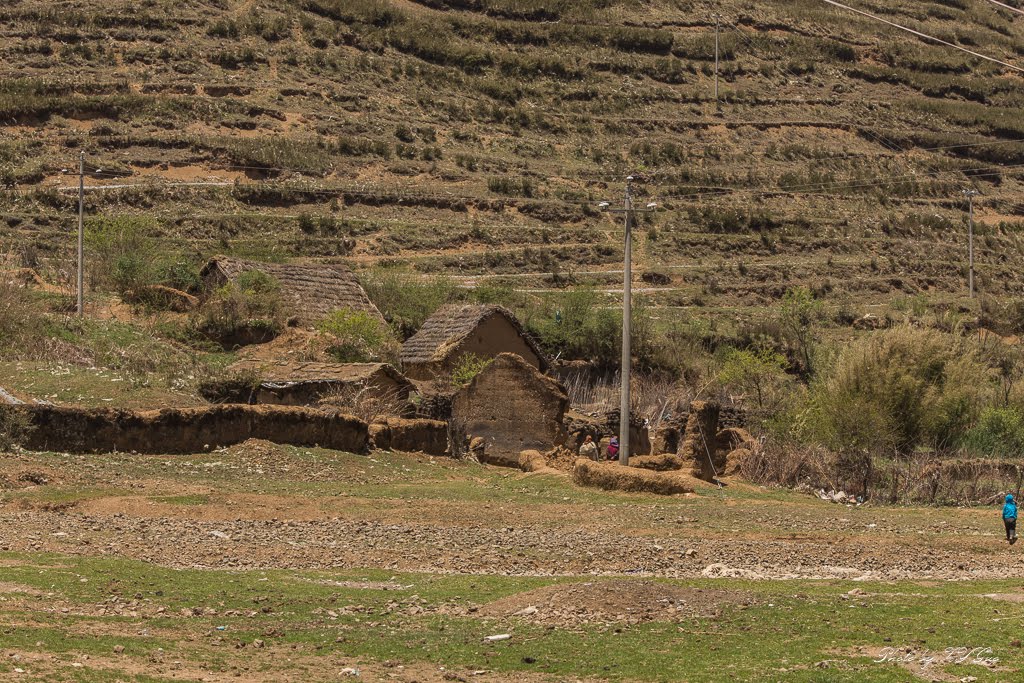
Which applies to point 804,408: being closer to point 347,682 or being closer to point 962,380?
point 962,380

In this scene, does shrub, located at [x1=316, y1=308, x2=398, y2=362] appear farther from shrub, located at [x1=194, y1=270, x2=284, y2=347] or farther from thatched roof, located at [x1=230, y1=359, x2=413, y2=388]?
thatched roof, located at [x1=230, y1=359, x2=413, y2=388]

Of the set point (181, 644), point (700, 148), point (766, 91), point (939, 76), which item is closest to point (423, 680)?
point (181, 644)

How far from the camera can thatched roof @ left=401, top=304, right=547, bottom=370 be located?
42.8m

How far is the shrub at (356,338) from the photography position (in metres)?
44.4

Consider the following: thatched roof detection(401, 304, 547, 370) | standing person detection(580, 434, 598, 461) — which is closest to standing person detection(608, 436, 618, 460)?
standing person detection(580, 434, 598, 461)

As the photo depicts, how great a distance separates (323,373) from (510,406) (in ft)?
15.4

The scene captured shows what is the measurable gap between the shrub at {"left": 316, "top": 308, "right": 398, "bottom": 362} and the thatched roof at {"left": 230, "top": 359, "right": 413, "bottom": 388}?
566cm

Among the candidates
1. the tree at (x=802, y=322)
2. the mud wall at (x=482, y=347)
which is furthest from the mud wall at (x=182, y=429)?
the tree at (x=802, y=322)

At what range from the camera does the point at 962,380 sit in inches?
1652

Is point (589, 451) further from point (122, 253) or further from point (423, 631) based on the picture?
point (122, 253)

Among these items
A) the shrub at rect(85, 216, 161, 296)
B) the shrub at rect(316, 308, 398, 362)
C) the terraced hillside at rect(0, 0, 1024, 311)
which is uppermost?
the terraced hillside at rect(0, 0, 1024, 311)

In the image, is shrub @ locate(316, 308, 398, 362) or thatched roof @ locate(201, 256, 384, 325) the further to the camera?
thatched roof @ locate(201, 256, 384, 325)

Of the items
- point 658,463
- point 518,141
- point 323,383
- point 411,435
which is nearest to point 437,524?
point 411,435

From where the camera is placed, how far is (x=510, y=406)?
3594 cm
